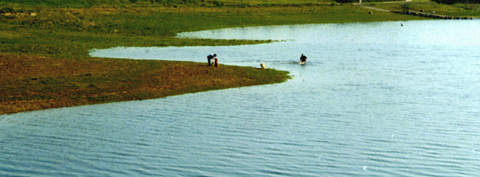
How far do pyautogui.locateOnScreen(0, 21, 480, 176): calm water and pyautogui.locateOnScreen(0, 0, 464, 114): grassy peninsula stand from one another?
318 centimetres

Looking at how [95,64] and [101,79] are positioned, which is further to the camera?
[95,64]

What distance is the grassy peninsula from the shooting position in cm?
4366

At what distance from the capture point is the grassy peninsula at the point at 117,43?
143ft

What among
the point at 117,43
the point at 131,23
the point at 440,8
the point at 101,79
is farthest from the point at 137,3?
the point at 101,79

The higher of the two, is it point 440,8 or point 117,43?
point 117,43

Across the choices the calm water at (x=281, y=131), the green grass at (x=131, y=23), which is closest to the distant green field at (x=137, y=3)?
the green grass at (x=131, y=23)

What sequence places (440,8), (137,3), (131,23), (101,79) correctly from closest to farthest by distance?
1. (101,79)
2. (131,23)
3. (137,3)
4. (440,8)

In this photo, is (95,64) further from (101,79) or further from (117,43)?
(117,43)

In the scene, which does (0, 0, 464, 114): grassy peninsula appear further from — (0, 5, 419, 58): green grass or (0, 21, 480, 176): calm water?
(0, 21, 480, 176): calm water

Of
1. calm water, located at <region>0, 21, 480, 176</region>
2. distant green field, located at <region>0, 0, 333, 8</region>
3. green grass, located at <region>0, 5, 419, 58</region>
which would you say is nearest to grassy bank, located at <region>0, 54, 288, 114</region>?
calm water, located at <region>0, 21, 480, 176</region>

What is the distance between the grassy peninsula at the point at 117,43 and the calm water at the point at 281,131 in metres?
3.18

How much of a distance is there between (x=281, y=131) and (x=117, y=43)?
51303 mm

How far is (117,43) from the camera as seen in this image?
79.0 metres

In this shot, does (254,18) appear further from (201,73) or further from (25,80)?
(25,80)
